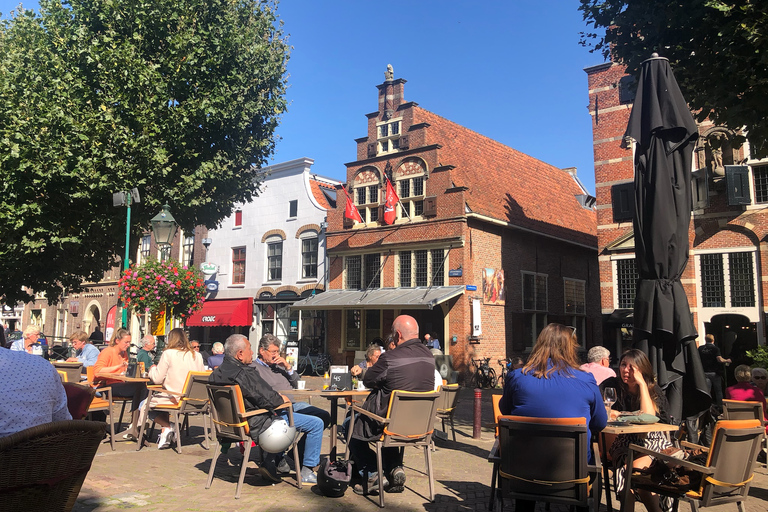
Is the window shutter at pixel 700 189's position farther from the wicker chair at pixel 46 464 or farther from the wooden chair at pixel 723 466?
the wicker chair at pixel 46 464

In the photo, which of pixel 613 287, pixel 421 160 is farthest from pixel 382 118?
pixel 613 287

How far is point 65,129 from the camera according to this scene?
578 inches

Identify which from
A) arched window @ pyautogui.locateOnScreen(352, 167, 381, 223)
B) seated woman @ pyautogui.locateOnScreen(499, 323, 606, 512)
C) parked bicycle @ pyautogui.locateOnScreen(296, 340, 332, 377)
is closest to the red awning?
parked bicycle @ pyautogui.locateOnScreen(296, 340, 332, 377)

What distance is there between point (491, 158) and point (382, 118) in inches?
205

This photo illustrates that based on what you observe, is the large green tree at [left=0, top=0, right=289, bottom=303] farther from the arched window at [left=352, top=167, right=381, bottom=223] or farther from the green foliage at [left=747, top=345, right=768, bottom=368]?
the green foliage at [left=747, top=345, right=768, bottom=368]

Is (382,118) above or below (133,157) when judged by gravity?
above

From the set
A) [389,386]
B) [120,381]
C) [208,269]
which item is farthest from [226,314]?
[389,386]

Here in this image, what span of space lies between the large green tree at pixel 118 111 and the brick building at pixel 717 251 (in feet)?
32.6

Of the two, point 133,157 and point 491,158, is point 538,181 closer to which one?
point 491,158

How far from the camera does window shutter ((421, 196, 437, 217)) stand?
2136 centimetres

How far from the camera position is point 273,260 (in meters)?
26.8

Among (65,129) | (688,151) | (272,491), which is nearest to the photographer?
(272,491)

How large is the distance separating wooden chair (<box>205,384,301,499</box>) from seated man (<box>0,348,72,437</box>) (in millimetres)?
2453

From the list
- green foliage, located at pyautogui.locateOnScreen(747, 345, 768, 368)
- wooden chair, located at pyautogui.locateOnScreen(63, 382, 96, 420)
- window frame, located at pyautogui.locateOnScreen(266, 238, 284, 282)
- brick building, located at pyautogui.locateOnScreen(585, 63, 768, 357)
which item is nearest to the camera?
wooden chair, located at pyautogui.locateOnScreen(63, 382, 96, 420)
